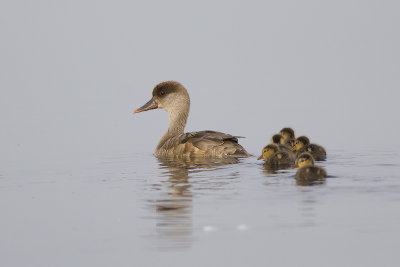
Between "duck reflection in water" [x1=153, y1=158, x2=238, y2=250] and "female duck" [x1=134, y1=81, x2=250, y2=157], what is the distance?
0.55 ft

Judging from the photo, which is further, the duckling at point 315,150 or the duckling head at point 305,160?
the duckling at point 315,150

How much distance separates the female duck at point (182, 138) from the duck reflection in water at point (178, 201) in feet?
0.55

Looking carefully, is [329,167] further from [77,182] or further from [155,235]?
[155,235]

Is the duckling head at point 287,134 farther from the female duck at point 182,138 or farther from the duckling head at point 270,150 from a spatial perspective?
the duckling head at point 270,150

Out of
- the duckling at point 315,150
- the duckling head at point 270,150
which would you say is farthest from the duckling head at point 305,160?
the duckling at point 315,150

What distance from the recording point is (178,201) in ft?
24.6

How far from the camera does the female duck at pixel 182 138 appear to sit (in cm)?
1123

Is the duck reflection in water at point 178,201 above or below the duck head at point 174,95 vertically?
below

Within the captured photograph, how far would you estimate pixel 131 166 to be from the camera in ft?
37.4

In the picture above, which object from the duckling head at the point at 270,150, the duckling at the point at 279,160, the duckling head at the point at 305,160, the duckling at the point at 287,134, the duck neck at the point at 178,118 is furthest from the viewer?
the duck neck at the point at 178,118

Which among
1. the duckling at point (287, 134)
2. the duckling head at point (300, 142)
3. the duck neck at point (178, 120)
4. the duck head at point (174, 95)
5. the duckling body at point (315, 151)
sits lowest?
the duckling body at point (315, 151)

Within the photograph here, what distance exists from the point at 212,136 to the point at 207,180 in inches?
96.8

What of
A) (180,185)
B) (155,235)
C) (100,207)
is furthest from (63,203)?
(155,235)

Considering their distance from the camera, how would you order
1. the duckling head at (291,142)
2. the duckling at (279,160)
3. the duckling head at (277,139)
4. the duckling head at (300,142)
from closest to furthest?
the duckling at (279,160), the duckling head at (300,142), the duckling head at (277,139), the duckling head at (291,142)
